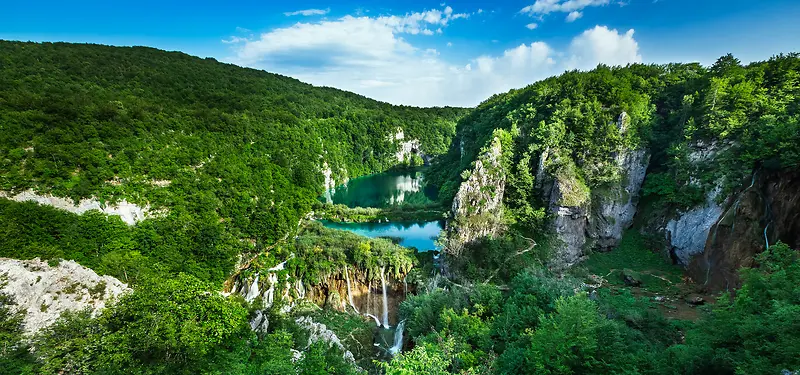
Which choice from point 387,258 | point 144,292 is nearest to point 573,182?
point 387,258

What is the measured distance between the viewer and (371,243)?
97.1 feet

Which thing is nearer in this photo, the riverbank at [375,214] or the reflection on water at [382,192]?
the riverbank at [375,214]

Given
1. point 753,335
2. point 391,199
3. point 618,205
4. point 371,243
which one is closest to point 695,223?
point 618,205

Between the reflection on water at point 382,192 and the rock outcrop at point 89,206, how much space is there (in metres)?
34.4

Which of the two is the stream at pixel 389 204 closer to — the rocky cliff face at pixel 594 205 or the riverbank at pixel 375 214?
the riverbank at pixel 375 214

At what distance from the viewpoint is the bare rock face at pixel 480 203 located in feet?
92.5

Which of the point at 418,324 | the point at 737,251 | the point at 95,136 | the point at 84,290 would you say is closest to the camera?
the point at 84,290

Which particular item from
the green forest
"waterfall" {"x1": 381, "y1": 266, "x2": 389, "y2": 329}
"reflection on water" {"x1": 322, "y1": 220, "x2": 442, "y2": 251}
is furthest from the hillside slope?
"reflection on water" {"x1": 322, "y1": 220, "x2": 442, "y2": 251}

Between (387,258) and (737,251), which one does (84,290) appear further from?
(737,251)

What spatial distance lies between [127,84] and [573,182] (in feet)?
180

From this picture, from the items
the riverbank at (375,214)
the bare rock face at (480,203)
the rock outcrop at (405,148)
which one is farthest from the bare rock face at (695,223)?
the rock outcrop at (405,148)

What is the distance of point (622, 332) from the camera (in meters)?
12.5

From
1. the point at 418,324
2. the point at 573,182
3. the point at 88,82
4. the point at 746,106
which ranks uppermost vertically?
the point at 88,82

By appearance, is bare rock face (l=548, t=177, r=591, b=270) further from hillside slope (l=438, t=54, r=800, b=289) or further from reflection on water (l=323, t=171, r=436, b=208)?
reflection on water (l=323, t=171, r=436, b=208)
